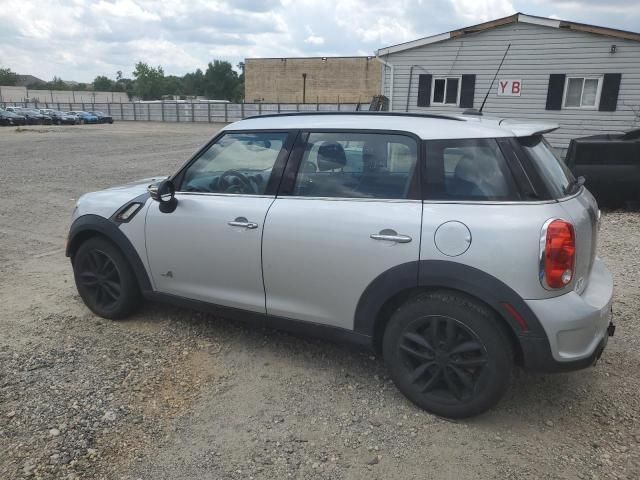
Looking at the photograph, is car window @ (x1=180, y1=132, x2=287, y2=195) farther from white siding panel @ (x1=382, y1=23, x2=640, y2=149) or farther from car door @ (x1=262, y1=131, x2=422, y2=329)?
white siding panel @ (x1=382, y1=23, x2=640, y2=149)

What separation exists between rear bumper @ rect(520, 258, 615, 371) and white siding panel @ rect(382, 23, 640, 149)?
13.0m

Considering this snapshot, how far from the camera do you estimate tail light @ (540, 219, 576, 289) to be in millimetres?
2506

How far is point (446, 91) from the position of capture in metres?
15.9

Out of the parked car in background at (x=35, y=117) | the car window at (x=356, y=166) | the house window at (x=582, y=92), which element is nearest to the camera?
the car window at (x=356, y=166)

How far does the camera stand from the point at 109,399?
3.12m

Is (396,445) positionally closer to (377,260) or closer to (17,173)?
(377,260)

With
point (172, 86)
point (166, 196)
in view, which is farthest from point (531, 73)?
point (172, 86)

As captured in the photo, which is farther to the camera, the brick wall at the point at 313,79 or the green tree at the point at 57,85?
the green tree at the point at 57,85

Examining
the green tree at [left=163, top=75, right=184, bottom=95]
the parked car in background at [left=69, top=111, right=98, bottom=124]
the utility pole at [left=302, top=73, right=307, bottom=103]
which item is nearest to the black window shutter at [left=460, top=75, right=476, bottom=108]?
the parked car in background at [left=69, top=111, right=98, bottom=124]

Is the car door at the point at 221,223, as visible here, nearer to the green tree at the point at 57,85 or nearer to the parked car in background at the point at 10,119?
the parked car in background at the point at 10,119

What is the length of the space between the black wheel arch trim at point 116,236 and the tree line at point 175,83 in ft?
340

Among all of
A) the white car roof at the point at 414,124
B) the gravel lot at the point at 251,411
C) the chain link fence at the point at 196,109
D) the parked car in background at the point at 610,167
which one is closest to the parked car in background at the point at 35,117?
the chain link fence at the point at 196,109

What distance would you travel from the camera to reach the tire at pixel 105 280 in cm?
407

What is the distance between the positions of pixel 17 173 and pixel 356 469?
533 inches
